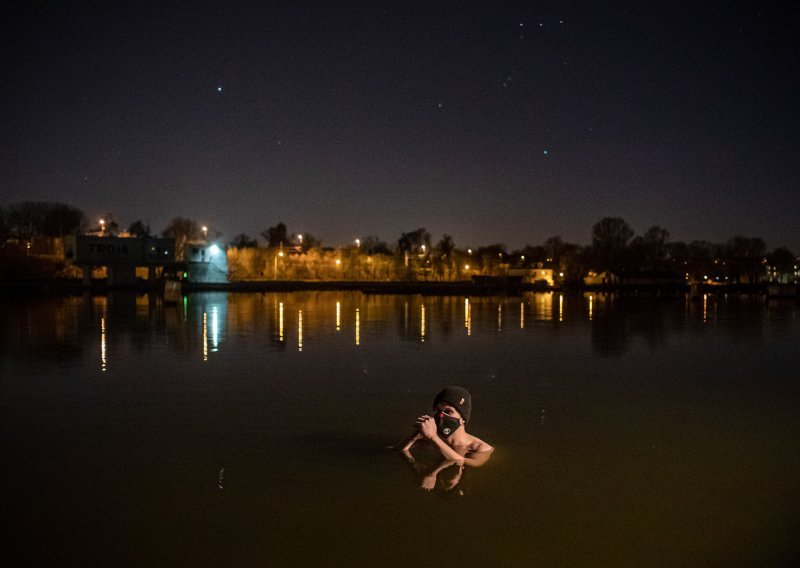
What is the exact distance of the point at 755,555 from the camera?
18.0ft

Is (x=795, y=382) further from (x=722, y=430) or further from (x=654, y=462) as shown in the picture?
(x=654, y=462)

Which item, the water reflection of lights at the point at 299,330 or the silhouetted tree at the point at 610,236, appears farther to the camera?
the silhouetted tree at the point at 610,236

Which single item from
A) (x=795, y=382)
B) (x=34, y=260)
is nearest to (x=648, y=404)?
(x=795, y=382)

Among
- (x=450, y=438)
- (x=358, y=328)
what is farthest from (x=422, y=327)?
(x=450, y=438)

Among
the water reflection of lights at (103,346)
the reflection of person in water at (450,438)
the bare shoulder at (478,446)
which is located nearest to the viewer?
the reflection of person in water at (450,438)

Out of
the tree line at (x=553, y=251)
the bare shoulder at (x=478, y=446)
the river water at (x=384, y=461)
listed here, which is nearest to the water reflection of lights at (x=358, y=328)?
the river water at (x=384, y=461)

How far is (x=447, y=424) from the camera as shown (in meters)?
7.80

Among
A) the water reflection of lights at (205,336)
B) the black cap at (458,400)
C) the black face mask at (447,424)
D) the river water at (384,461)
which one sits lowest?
the river water at (384,461)

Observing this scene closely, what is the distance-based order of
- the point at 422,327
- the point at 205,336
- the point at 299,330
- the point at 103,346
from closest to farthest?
the point at 103,346 < the point at 205,336 < the point at 299,330 < the point at 422,327

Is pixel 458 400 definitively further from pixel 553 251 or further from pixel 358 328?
pixel 553 251

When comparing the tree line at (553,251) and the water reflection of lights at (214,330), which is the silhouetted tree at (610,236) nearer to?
the tree line at (553,251)

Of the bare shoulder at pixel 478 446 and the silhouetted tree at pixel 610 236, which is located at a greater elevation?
the silhouetted tree at pixel 610 236

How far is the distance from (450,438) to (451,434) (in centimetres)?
6

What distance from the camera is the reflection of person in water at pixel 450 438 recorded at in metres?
7.59
